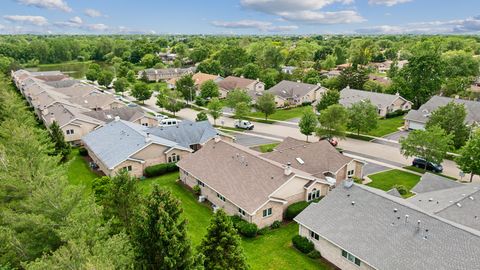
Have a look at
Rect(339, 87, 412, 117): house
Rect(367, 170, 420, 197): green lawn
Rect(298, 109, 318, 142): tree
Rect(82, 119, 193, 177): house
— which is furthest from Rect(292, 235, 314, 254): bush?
Rect(339, 87, 412, 117): house

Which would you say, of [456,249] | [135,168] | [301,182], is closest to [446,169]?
[301,182]

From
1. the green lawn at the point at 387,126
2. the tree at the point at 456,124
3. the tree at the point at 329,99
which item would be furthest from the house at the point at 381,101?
the tree at the point at 456,124

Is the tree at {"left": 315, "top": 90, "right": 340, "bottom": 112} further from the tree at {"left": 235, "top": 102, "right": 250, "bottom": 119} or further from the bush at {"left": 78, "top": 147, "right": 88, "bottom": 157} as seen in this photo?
the bush at {"left": 78, "top": 147, "right": 88, "bottom": 157}

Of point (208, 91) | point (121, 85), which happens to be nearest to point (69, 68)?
point (121, 85)

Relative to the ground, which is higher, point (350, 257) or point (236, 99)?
point (236, 99)

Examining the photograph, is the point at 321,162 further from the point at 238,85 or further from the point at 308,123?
the point at 238,85

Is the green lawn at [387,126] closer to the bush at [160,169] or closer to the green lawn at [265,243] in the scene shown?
the bush at [160,169]
